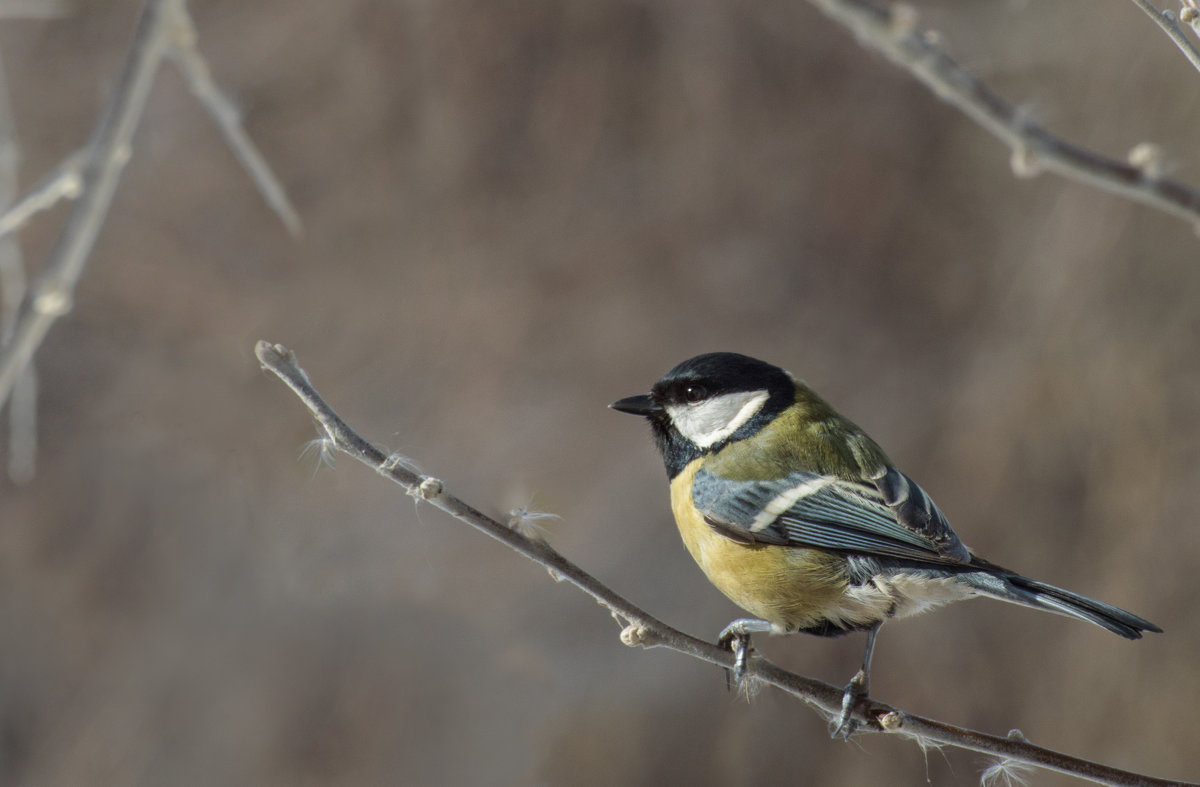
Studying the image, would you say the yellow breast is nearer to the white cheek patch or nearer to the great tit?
the great tit

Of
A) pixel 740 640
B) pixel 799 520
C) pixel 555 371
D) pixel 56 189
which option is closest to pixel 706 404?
pixel 799 520

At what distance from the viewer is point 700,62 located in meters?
2.87

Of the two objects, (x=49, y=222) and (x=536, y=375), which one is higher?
(x=536, y=375)

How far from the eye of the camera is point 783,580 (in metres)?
1.35

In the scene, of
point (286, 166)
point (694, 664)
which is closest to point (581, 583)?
point (694, 664)

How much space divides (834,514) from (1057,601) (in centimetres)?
33

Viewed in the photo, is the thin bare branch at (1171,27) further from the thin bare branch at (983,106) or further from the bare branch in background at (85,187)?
the bare branch in background at (85,187)

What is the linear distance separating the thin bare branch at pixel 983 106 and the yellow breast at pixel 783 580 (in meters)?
0.83

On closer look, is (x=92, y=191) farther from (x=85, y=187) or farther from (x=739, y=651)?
(x=739, y=651)

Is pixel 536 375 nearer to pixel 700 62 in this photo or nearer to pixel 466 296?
pixel 466 296

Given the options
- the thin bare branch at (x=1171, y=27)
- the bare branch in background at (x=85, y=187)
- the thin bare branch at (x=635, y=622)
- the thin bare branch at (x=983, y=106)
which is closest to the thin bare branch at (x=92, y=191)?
the bare branch in background at (x=85, y=187)

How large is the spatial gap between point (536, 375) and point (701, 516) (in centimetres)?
156

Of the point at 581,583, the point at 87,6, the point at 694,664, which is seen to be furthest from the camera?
the point at 694,664

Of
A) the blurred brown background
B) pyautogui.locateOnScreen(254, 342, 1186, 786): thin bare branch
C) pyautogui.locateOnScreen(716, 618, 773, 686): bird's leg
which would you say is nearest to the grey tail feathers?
pyautogui.locateOnScreen(254, 342, 1186, 786): thin bare branch
